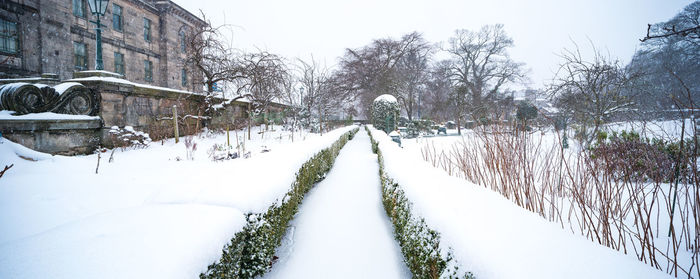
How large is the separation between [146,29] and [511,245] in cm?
2426

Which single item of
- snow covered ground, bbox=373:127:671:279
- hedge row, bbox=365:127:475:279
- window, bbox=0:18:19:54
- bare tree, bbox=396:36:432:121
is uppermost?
bare tree, bbox=396:36:432:121

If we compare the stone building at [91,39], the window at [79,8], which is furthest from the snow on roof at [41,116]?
the window at [79,8]

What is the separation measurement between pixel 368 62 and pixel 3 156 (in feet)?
75.6

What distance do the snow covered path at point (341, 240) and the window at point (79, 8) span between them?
1913 cm

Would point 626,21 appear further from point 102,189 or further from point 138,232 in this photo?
point 102,189

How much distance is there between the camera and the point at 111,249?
1.11m

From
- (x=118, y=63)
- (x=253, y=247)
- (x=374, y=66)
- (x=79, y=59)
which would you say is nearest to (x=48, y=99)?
(x=253, y=247)

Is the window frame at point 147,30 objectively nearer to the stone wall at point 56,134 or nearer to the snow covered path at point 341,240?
the stone wall at point 56,134

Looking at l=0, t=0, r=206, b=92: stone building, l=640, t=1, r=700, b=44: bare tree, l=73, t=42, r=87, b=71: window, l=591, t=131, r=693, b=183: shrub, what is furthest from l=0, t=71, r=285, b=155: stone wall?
l=73, t=42, r=87, b=71: window

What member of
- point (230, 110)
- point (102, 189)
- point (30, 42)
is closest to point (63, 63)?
point (30, 42)

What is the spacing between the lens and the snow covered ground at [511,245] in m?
1.20

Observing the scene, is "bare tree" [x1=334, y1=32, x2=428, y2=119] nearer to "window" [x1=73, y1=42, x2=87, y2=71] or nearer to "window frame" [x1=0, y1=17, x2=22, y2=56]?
"window" [x1=73, y1=42, x2=87, y2=71]

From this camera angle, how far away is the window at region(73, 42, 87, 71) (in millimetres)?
13797

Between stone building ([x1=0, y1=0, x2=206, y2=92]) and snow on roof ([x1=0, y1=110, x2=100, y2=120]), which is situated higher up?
stone building ([x1=0, y1=0, x2=206, y2=92])
